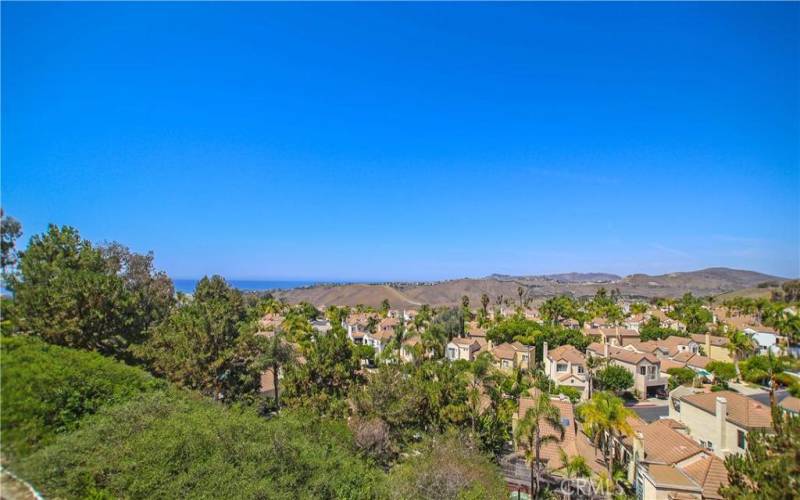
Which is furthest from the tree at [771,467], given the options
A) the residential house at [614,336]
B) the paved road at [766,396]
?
the residential house at [614,336]

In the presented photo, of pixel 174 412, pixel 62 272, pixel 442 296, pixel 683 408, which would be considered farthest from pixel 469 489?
pixel 442 296

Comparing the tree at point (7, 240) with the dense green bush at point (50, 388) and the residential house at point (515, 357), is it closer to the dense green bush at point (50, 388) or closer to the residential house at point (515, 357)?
the dense green bush at point (50, 388)

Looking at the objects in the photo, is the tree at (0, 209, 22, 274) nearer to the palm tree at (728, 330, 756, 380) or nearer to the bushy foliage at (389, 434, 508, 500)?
the bushy foliage at (389, 434, 508, 500)

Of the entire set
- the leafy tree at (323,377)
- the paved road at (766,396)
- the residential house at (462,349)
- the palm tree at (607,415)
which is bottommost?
the paved road at (766,396)

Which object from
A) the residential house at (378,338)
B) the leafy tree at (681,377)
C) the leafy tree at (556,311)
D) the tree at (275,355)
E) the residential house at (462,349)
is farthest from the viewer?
the leafy tree at (556,311)

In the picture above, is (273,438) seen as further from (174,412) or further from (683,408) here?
(683,408)

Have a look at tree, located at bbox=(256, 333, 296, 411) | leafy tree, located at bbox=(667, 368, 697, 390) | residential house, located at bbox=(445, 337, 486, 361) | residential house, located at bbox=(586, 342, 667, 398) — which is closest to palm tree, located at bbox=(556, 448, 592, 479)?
tree, located at bbox=(256, 333, 296, 411)

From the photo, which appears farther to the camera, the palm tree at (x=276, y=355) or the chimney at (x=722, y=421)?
the palm tree at (x=276, y=355)
